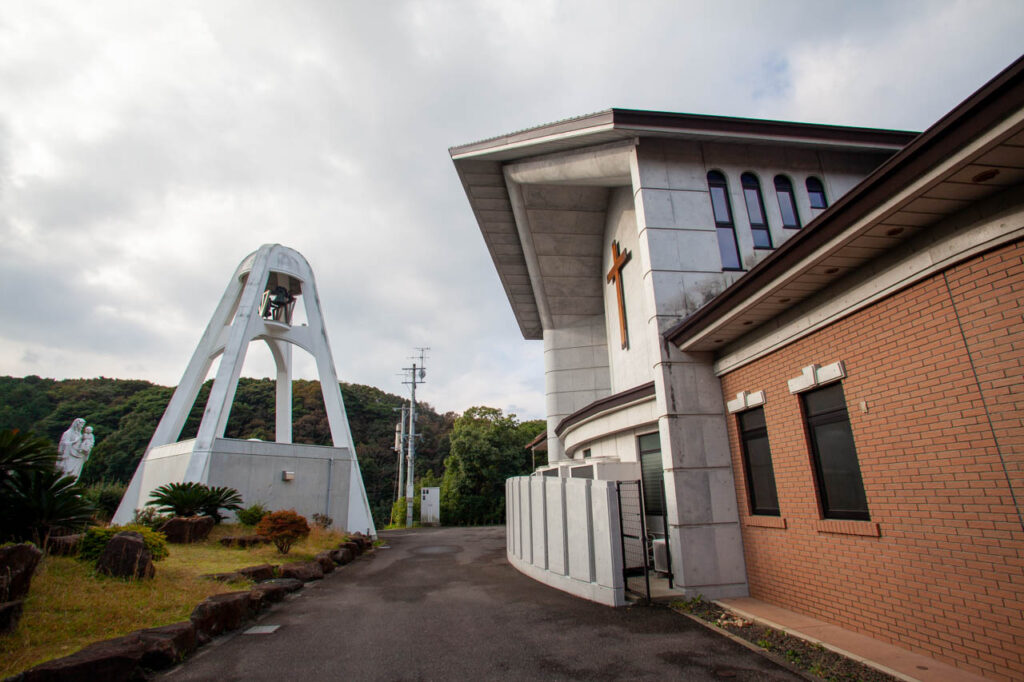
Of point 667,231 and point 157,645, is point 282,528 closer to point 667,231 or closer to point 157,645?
point 157,645

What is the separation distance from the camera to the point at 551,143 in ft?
38.8

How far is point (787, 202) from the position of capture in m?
11.1

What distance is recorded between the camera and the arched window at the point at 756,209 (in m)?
10.6

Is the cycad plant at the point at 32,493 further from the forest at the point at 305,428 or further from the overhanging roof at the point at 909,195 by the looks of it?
the forest at the point at 305,428

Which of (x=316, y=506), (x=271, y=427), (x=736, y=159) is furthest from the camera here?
(x=271, y=427)

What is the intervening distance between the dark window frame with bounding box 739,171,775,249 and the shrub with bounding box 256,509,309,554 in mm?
12396

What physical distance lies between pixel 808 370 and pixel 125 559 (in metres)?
10.3

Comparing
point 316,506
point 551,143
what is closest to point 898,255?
point 551,143

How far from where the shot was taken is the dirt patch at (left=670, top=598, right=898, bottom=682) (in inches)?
182

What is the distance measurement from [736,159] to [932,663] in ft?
31.7

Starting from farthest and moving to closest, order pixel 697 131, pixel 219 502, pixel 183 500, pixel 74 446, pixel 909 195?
1. pixel 74 446
2. pixel 219 502
3. pixel 183 500
4. pixel 697 131
5. pixel 909 195

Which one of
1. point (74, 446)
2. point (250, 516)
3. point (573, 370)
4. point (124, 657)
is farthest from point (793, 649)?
point (74, 446)

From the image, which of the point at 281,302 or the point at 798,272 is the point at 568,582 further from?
the point at 281,302

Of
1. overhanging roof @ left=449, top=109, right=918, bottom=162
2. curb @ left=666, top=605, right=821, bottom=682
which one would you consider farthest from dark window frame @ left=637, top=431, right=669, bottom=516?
overhanging roof @ left=449, top=109, right=918, bottom=162
